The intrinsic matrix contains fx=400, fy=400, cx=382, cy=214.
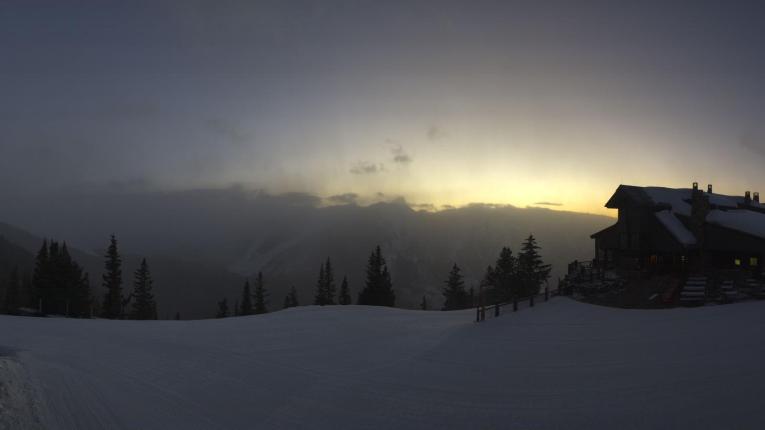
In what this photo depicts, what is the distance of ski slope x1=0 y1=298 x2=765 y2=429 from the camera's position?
9.70 meters

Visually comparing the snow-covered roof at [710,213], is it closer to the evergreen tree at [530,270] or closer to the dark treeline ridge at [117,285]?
the dark treeline ridge at [117,285]

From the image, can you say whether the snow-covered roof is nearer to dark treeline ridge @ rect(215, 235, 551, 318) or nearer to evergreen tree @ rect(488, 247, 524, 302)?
dark treeline ridge @ rect(215, 235, 551, 318)

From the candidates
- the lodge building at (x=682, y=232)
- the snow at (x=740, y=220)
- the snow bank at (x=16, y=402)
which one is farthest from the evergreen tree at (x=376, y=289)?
the snow bank at (x=16, y=402)

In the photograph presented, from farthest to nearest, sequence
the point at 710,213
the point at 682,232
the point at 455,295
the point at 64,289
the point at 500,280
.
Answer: the point at 455,295 → the point at 500,280 → the point at 64,289 → the point at 710,213 → the point at 682,232

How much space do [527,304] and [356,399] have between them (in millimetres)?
18662

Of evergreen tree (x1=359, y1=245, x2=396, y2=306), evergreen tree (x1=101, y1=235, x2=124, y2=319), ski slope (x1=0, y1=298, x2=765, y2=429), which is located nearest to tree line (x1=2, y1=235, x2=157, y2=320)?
evergreen tree (x1=101, y1=235, x2=124, y2=319)

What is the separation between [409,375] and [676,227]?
1083 inches

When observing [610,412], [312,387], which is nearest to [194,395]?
[312,387]

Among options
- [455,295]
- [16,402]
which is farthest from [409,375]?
[455,295]

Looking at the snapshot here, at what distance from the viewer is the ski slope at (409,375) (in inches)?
382

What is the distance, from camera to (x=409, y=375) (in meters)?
13.1

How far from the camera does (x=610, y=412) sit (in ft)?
31.6

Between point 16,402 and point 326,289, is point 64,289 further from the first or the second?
point 16,402

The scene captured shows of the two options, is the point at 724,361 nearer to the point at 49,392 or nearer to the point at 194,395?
the point at 194,395
